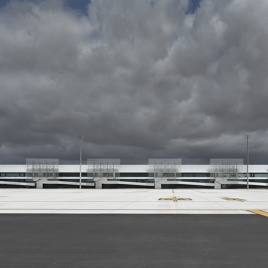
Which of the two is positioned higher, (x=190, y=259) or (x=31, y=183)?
(x=190, y=259)

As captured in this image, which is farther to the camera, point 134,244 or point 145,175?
point 145,175

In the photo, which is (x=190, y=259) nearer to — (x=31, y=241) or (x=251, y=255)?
(x=251, y=255)

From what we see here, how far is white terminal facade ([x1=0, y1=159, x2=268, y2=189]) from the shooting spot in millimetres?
98125

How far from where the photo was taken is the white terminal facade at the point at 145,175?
9812cm

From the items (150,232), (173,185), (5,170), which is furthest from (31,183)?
(150,232)

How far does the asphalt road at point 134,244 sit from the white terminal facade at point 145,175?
8696 centimetres

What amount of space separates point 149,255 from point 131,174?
313 feet

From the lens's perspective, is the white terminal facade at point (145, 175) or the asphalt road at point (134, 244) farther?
the white terminal facade at point (145, 175)

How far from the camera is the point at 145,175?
102000mm

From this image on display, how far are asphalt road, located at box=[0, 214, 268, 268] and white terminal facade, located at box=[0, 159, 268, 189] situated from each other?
285 feet

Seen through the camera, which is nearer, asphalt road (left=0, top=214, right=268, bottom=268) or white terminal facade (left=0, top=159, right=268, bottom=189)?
asphalt road (left=0, top=214, right=268, bottom=268)

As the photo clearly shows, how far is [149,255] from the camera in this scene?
22.7 feet

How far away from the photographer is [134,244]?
26.6 feet

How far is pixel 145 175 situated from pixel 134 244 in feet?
311
